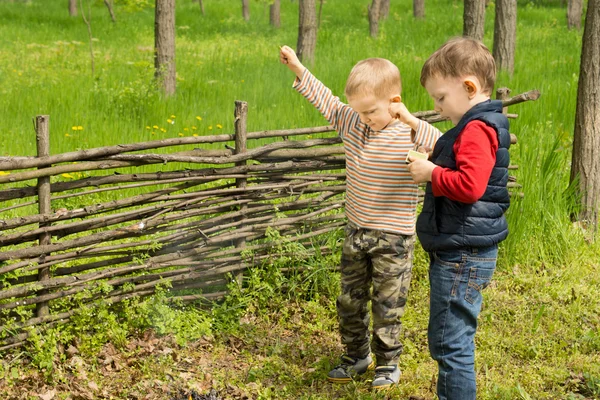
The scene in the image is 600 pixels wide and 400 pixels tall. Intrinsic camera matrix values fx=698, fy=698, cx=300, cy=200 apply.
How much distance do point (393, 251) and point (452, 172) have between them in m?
0.79

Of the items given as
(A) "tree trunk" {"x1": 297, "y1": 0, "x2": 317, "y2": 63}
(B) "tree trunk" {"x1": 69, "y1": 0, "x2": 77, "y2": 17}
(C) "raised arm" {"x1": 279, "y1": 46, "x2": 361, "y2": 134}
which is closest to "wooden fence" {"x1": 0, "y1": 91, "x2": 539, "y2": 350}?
(C) "raised arm" {"x1": 279, "y1": 46, "x2": 361, "y2": 134}

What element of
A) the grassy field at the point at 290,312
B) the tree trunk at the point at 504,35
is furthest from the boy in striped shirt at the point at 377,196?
the tree trunk at the point at 504,35

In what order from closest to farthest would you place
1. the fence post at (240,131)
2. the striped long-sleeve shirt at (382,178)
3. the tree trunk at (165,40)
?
the striped long-sleeve shirt at (382,178) < the fence post at (240,131) < the tree trunk at (165,40)

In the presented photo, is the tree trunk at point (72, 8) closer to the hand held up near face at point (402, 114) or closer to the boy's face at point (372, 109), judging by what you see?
the boy's face at point (372, 109)

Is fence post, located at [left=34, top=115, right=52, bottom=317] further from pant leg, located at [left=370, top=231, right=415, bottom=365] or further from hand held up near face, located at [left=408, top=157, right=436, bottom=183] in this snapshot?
hand held up near face, located at [left=408, top=157, right=436, bottom=183]

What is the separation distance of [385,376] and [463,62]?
5.42 ft

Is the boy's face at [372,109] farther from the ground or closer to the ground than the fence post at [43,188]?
farther from the ground

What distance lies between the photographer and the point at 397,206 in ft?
10.4

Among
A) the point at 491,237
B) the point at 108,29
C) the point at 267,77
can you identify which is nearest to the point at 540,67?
the point at 267,77

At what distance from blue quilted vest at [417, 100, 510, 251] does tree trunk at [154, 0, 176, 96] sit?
6275 millimetres

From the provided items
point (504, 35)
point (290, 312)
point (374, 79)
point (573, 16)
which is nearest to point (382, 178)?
point (374, 79)

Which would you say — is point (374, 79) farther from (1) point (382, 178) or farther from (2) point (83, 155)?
(2) point (83, 155)

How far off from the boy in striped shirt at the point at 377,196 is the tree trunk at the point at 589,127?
2.34m

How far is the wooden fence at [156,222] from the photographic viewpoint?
3496mm
